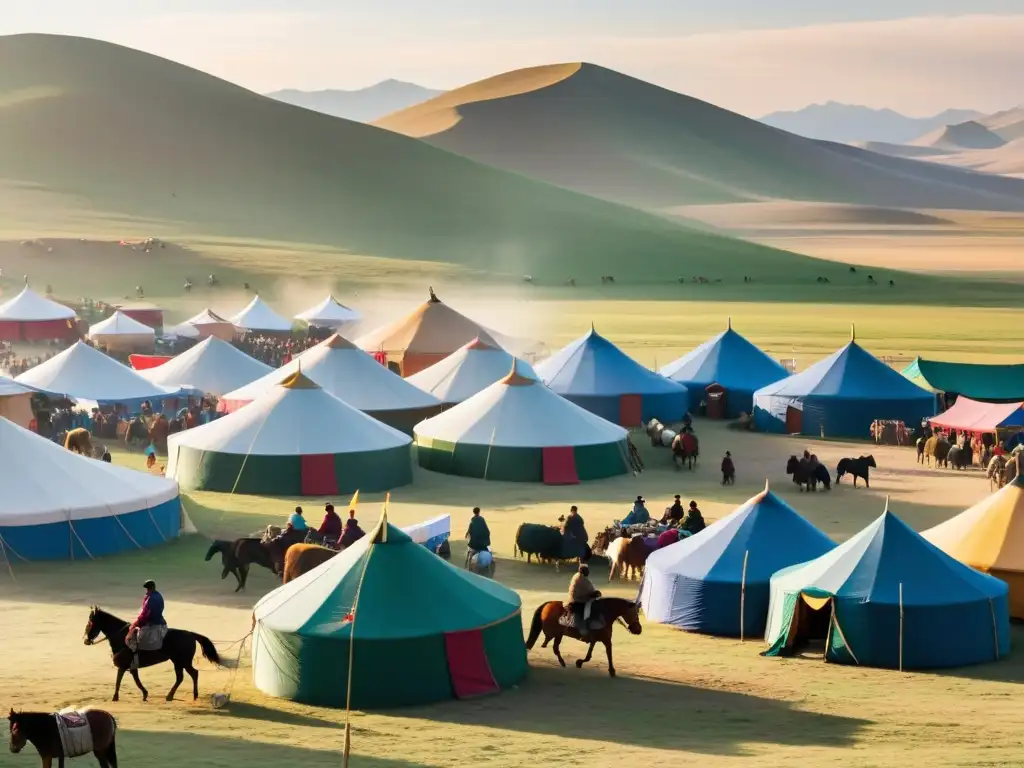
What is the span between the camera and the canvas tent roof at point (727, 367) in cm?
5444

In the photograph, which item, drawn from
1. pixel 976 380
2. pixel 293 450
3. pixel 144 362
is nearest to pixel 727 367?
pixel 976 380

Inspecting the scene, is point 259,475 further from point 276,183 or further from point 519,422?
point 276,183

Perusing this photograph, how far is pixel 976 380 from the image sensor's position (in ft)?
178

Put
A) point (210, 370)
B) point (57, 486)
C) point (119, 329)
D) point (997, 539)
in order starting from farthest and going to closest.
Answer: point (119, 329)
point (210, 370)
point (57, 486)
point (997, 539)

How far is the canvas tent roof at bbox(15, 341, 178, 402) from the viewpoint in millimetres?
47531

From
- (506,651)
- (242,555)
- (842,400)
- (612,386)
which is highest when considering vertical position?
(612,386)

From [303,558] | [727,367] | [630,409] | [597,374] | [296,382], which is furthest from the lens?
[727,367]

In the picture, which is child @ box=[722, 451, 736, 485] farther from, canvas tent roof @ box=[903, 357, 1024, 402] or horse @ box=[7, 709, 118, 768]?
horse @ box=[7, 709, 118, 768]

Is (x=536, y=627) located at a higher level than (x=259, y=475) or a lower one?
lower

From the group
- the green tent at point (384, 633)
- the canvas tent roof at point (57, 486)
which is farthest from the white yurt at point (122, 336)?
the green tent at point (384, 633)

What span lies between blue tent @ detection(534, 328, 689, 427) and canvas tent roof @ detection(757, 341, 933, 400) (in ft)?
9.16

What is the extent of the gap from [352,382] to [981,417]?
1642 centimetres

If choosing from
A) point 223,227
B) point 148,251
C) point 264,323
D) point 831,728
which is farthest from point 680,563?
point 223,227

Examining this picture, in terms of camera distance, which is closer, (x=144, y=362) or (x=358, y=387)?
(x=358, y=387)
